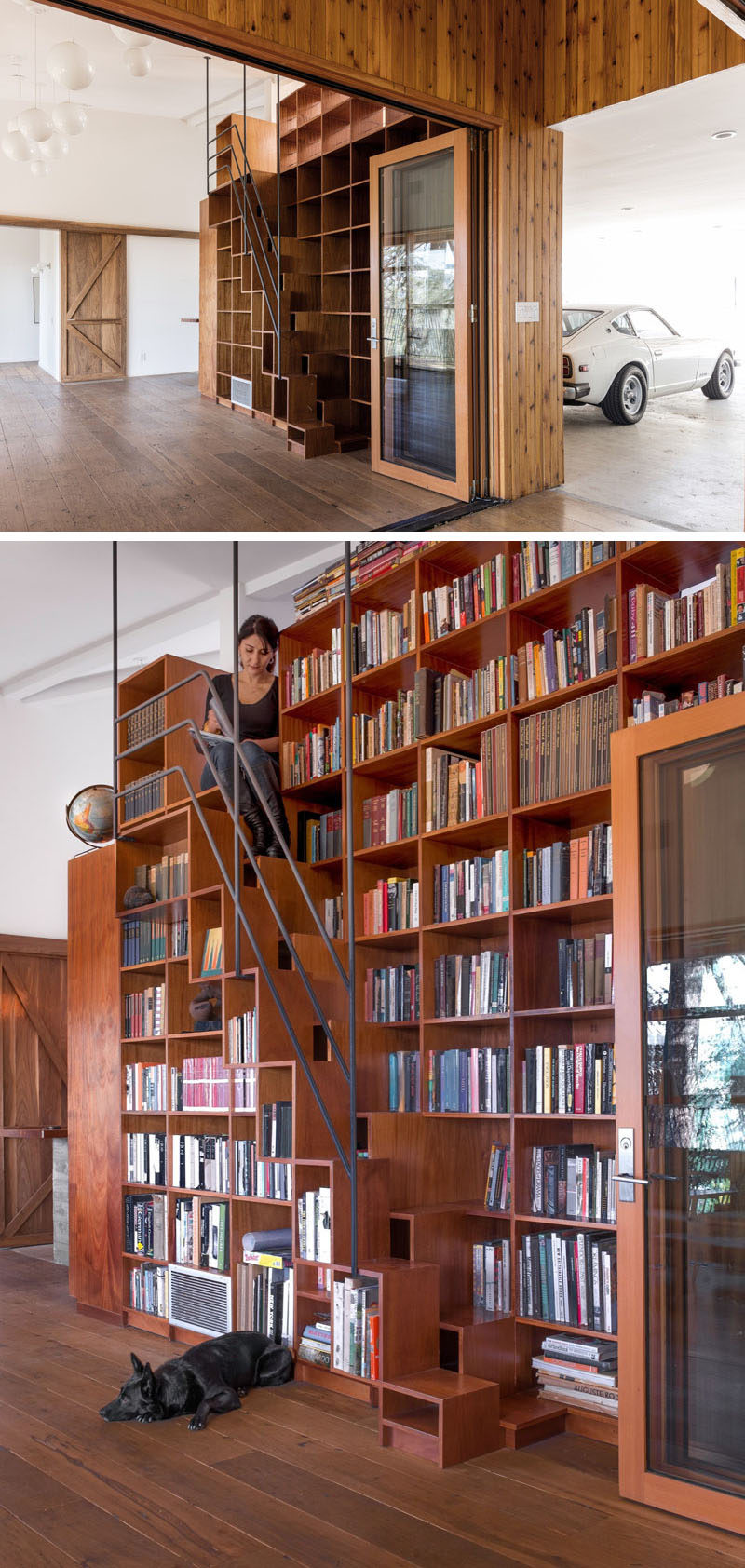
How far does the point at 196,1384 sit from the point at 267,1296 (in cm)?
57

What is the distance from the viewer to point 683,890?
3.14 m

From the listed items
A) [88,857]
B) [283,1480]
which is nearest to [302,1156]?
[283,1480]

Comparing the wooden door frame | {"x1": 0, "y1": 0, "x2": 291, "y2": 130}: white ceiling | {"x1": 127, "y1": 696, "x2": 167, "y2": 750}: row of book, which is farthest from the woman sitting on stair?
{"x1": 0, "y1": 0, "x2": 291, "y2": 130}: white ceiling

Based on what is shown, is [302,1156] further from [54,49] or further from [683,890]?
[54,49]

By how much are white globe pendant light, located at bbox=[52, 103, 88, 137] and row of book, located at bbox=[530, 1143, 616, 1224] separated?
625cm

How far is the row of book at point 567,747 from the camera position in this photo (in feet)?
12.0

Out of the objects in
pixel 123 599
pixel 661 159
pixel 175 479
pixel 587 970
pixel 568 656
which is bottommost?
pixel 587 970

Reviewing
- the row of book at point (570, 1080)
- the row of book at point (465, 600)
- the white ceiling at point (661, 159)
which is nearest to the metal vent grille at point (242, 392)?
the white ceiling at point (661, 159)

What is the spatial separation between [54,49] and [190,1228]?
234 inches

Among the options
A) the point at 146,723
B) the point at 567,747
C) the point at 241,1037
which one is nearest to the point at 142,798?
the point at 146,723

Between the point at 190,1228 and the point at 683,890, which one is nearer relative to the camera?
the point at 683,890

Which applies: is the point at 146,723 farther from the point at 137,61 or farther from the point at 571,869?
the point at 137,61

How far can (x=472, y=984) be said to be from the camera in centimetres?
410

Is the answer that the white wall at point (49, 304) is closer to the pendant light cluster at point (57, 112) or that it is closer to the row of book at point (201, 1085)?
the pendant light cluster at point (57, 112)
